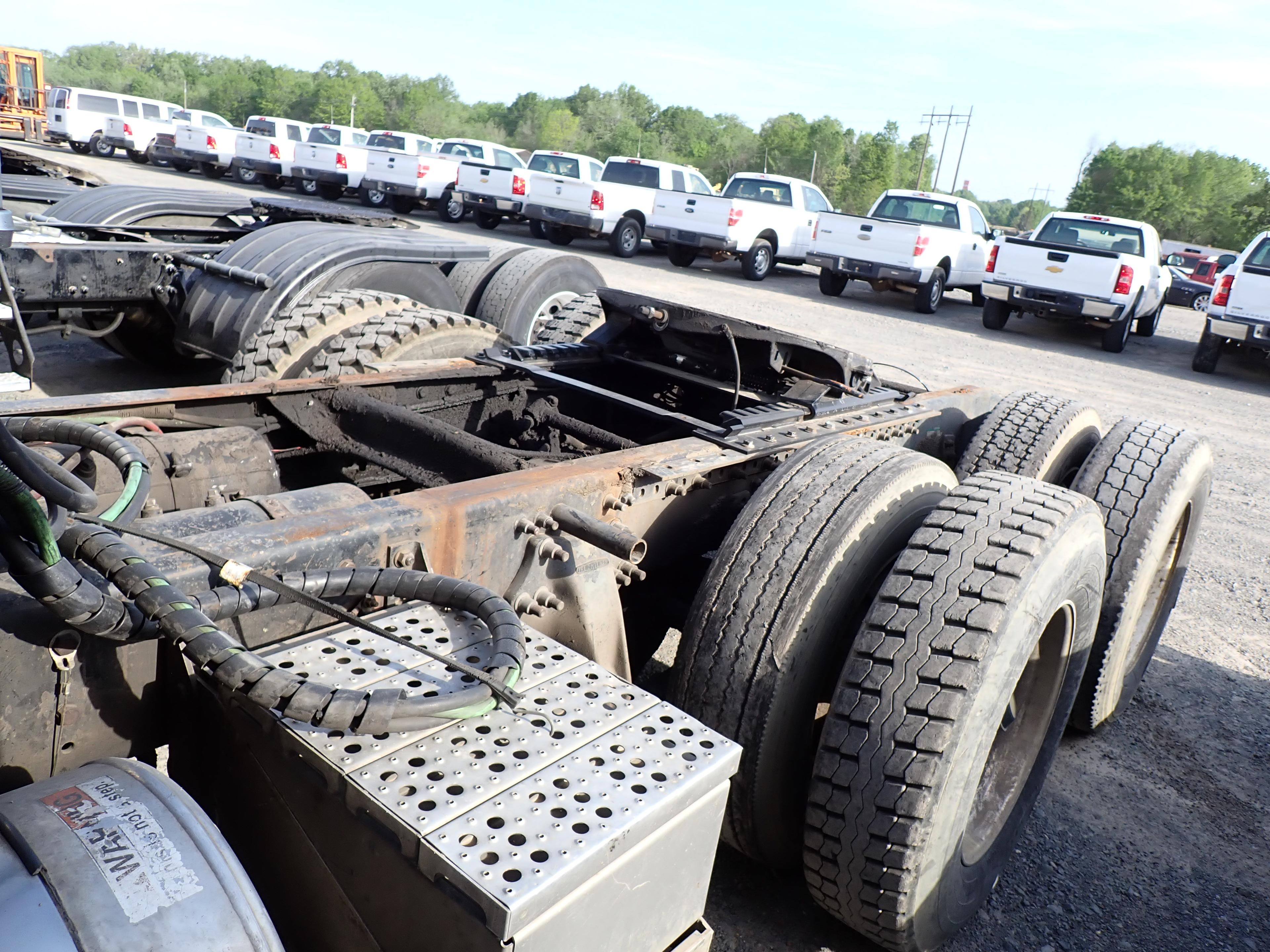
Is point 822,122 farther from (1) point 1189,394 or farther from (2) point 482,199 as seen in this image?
(1) point 1189,394

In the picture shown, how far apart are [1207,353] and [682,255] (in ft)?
31.9

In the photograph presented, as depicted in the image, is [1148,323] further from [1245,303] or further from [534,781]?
[534,781]

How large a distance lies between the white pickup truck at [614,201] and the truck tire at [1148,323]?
8260 mm

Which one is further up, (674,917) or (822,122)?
(822,122)

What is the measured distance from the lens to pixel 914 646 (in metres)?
2.17

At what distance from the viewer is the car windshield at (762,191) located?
19.5 m

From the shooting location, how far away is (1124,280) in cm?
1384


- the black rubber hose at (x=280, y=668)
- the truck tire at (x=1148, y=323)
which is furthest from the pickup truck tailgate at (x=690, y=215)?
the black rubber hose at (x=280, y=668)

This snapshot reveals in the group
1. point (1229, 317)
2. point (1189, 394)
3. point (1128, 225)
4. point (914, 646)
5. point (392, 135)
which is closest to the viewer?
point (914, 646)

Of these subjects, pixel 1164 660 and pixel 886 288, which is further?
pixel 886 288

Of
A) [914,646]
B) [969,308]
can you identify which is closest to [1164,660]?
[914,646]

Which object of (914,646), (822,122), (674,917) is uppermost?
(822,122)

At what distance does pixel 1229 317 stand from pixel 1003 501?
40.8 feet

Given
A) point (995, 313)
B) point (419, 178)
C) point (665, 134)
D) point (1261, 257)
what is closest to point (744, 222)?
point (995, 313)
